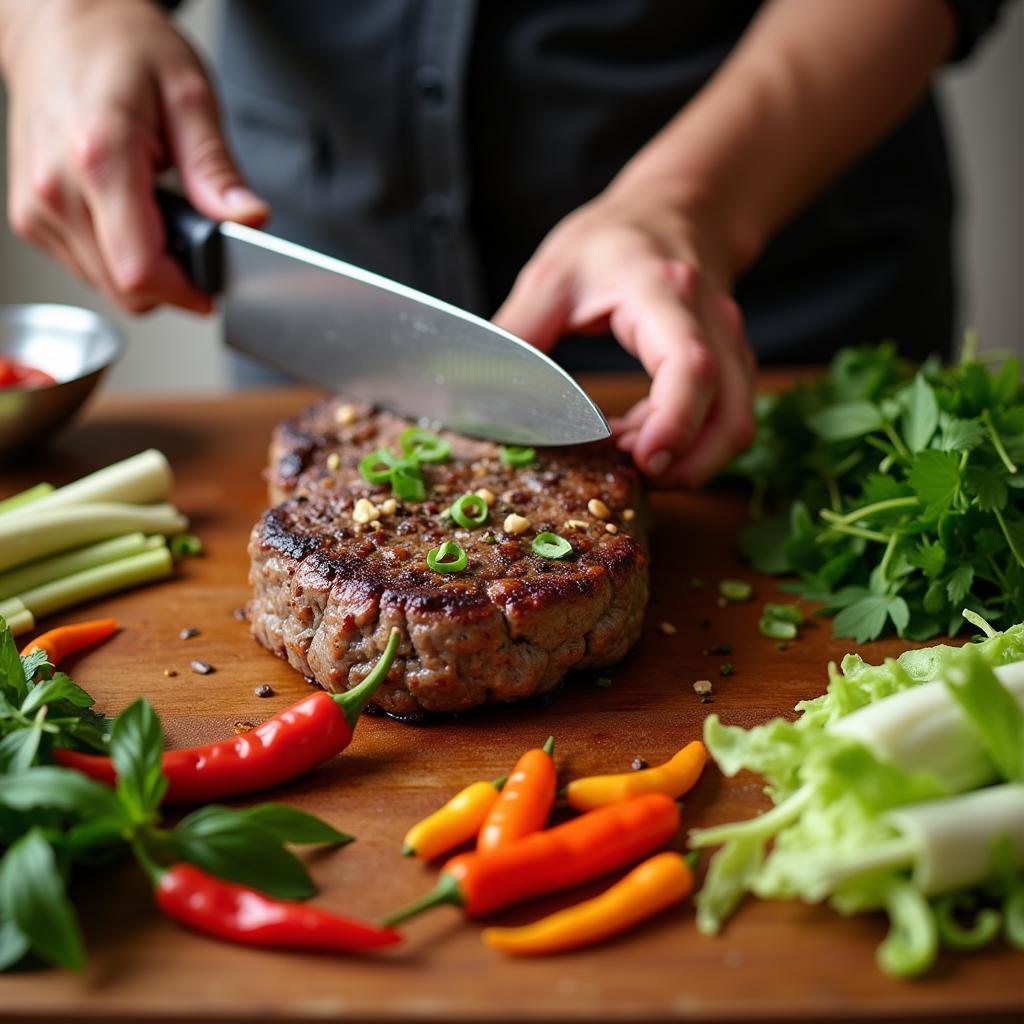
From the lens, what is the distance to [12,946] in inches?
82.9

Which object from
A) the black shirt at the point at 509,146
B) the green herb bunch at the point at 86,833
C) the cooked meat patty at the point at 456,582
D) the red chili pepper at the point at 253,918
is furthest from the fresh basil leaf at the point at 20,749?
the black shirt at the point at 509,146

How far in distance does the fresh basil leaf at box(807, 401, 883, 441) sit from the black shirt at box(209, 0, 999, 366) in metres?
1.49

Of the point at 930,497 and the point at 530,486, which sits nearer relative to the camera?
the point at 930,497

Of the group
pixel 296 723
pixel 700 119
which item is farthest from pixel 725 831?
pixel 700 119

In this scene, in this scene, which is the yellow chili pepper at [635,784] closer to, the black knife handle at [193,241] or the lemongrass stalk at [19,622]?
the lemongrass stalk at [19,622]

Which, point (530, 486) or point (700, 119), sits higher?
point (700, 119)

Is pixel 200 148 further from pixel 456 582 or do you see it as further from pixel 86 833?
pixel 86 833

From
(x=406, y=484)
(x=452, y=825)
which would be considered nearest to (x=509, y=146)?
(x=406, y=484)

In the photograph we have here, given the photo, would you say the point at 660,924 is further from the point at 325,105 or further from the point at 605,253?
the point at 325,105

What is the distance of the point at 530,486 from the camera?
3402 millimetres

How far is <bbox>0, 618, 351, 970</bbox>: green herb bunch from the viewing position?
209 cm

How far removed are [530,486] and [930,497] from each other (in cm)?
109

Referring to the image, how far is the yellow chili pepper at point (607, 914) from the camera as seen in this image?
2.17 m

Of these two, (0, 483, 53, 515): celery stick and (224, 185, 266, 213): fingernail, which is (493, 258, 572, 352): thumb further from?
(0, 483, 53, 515): celery stick
